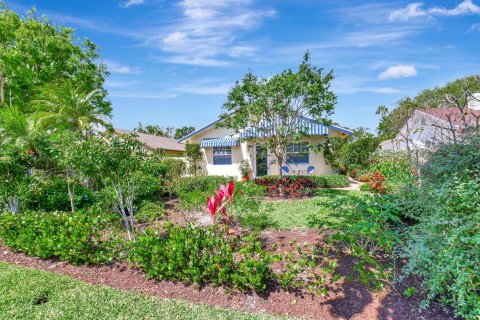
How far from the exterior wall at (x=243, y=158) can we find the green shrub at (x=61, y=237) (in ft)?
49.4

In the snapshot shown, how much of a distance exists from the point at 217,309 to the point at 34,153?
9.28 metres

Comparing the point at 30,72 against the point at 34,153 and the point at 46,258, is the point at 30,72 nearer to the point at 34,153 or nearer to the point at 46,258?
the point at 34,153

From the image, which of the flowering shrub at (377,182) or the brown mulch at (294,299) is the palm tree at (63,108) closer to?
the brown mulch at (294,299)


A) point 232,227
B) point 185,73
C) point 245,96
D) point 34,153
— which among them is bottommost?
point 232,227

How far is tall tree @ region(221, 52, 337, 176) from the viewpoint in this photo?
13.5 metres

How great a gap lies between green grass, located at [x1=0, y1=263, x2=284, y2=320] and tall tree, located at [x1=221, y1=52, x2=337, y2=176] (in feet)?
33.1

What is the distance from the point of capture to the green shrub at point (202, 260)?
15.5 feet

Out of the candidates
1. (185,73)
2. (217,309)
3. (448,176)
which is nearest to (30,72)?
(185,73)

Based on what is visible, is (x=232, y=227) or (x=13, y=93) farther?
(x=13, y=93)

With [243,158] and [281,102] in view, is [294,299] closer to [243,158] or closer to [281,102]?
[281,102]

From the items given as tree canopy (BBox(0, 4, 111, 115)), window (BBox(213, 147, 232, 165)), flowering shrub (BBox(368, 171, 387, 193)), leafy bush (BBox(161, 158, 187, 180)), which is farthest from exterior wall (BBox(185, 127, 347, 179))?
tree canopy (BBox(0, 4, 111, 115))

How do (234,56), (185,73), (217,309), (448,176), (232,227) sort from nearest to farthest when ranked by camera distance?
(217,309) → (448,176) → (232,227) → (234,56) → (185,73)

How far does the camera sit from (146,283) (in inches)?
209

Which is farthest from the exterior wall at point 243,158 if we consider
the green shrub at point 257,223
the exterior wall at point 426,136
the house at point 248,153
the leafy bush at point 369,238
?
the leafy bush at point 369,238
